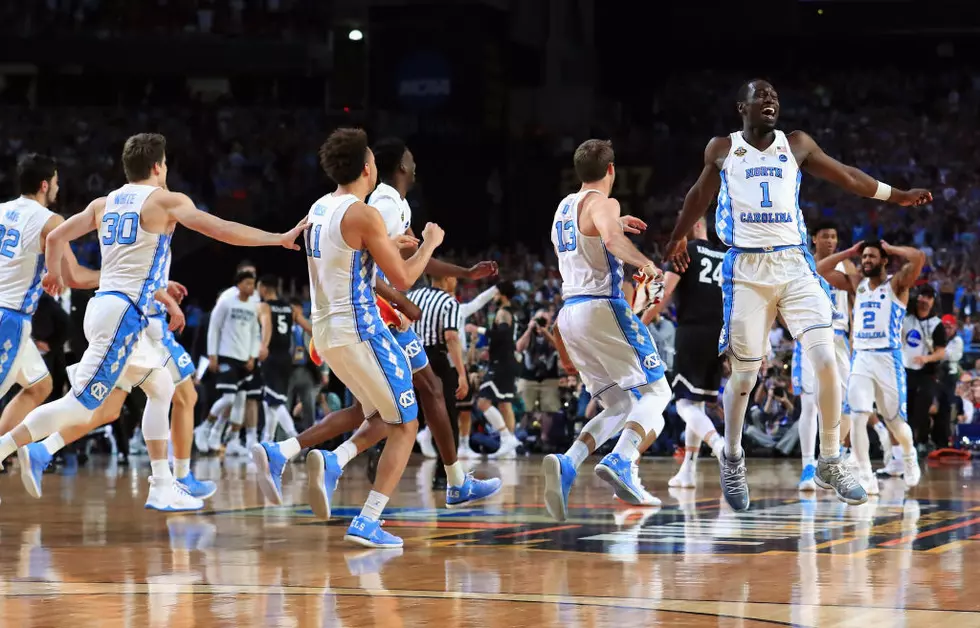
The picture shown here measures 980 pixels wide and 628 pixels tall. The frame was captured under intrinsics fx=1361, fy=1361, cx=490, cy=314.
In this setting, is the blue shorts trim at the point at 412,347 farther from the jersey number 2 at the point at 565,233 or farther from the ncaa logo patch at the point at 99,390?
the ncaa logo patch at the point at 99,390

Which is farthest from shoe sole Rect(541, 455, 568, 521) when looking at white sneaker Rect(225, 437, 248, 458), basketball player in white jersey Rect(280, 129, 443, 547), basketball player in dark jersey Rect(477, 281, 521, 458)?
white sneaker Rect(225, 437, 248, 458)

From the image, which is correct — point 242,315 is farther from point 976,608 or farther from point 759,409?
point 976,608

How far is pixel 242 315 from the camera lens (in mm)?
15531

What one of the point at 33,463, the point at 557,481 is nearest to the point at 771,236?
the point at 557,481

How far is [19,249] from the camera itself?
28.7 feet

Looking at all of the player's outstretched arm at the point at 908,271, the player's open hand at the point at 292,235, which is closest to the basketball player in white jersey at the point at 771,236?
the player's open hand at the point at 292,235

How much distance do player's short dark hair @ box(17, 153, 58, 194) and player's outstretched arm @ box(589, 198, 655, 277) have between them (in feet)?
12.1

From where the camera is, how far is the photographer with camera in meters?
17.3

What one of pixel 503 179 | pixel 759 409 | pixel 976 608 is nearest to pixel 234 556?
pixel 976 608

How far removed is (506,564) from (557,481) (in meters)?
1.31

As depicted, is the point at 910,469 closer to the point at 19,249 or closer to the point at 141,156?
the point at 141,156

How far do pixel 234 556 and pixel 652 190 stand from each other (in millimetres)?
20107

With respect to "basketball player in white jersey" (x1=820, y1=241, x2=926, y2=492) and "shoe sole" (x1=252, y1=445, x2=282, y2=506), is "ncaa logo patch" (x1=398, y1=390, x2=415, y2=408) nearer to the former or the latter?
"shoe sole" (x1=252, y1=445, x2=282, y2=506)

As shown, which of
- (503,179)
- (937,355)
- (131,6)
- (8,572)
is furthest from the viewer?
(131,6)
